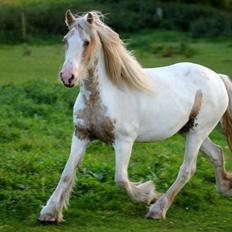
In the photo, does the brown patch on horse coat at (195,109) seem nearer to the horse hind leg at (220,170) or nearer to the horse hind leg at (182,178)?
the horse hind leg at (182,178)

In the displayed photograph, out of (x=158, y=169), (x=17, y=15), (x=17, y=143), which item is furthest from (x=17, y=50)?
(x=158, y=169)

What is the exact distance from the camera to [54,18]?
102 ft

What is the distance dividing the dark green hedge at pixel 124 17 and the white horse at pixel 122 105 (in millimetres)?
22631

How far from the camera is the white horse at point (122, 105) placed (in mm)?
6523

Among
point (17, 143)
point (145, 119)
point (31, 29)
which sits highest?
point (145, 119)

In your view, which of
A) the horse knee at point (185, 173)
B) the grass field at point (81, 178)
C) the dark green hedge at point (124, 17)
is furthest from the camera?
the dark green hedge at point (124, 17)

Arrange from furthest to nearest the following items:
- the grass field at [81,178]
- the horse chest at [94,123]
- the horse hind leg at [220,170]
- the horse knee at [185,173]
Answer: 1. the horse hind leg at [220,170]
2. the horse knee at [185,173]
3. the grass field at [81,178]
4. the horse chest at [94,123]

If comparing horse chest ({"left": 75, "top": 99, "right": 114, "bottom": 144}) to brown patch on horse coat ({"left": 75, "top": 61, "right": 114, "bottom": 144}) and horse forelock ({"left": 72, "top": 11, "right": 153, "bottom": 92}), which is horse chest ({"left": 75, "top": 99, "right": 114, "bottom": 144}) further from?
horse forelock ({"left": 72, "top": 11, "right": 153, "bottom": 92})

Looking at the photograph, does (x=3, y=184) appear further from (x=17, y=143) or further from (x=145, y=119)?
(x=17, y=143)

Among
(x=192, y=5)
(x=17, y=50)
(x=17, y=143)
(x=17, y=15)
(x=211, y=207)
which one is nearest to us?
(x=211, y=207)

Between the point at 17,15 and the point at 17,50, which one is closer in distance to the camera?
the point at 17,50

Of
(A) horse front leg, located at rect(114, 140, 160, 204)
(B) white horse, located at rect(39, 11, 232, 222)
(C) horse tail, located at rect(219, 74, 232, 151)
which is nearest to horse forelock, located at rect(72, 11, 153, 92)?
(B) white horse, located at rect(39, 11, 232, 222)

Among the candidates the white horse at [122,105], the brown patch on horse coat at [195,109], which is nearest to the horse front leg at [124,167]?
the white horse at [122,105]

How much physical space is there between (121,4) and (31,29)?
5.86 m
